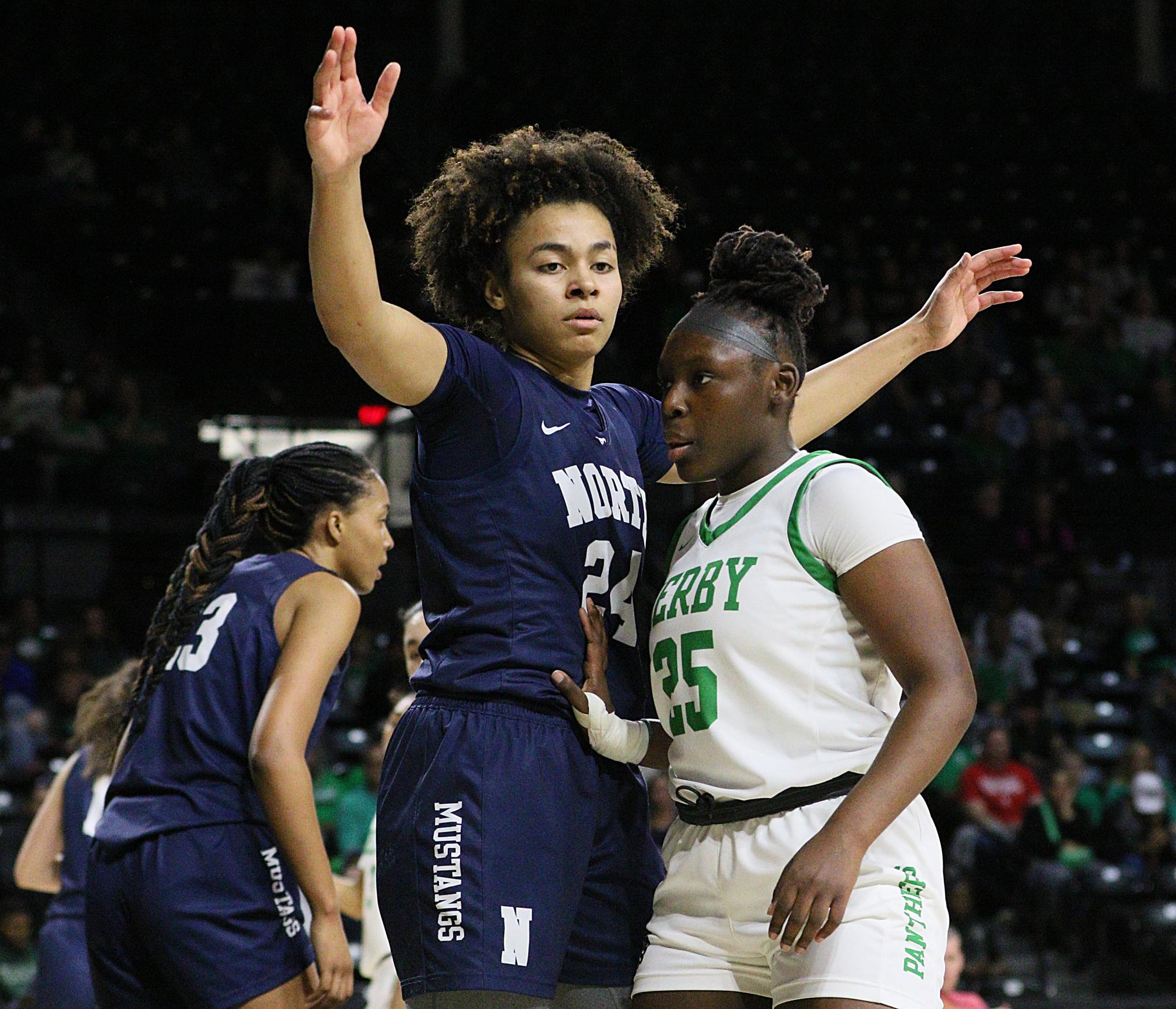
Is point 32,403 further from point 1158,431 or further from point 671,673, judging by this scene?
point 671,673

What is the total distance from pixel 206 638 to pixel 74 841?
1949 millimetres

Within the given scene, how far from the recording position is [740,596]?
233cm

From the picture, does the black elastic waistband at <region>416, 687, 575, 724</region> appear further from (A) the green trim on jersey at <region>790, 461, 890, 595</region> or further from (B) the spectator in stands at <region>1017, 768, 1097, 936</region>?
(B) the spectator in stands at <region>1017, 768, 1097, 936</region>

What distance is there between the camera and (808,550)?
7.63 feet

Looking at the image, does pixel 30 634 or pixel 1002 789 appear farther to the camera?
pixel 30 634

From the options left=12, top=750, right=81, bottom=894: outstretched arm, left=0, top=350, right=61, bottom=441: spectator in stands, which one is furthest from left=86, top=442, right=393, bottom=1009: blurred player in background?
left=0, top=350, right=61, bottom=441: spectator in stands

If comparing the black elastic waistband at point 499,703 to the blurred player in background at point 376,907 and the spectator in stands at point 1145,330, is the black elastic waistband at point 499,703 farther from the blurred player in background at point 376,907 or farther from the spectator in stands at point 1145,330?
the spectator in stands at point 1145,330

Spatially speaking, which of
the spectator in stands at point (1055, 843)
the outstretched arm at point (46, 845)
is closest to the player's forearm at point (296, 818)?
the outstretched arm at point (46, 845)

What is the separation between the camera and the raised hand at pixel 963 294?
3111 mm

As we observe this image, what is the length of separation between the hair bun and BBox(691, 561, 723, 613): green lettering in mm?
442

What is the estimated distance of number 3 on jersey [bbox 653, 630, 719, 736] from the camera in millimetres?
2348

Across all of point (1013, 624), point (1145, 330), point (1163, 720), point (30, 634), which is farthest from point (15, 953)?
point (1145, 330)

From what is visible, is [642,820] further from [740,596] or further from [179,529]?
[179,529]

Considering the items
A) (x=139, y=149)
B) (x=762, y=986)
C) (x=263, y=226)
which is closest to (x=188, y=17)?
(x=139, y=149)
